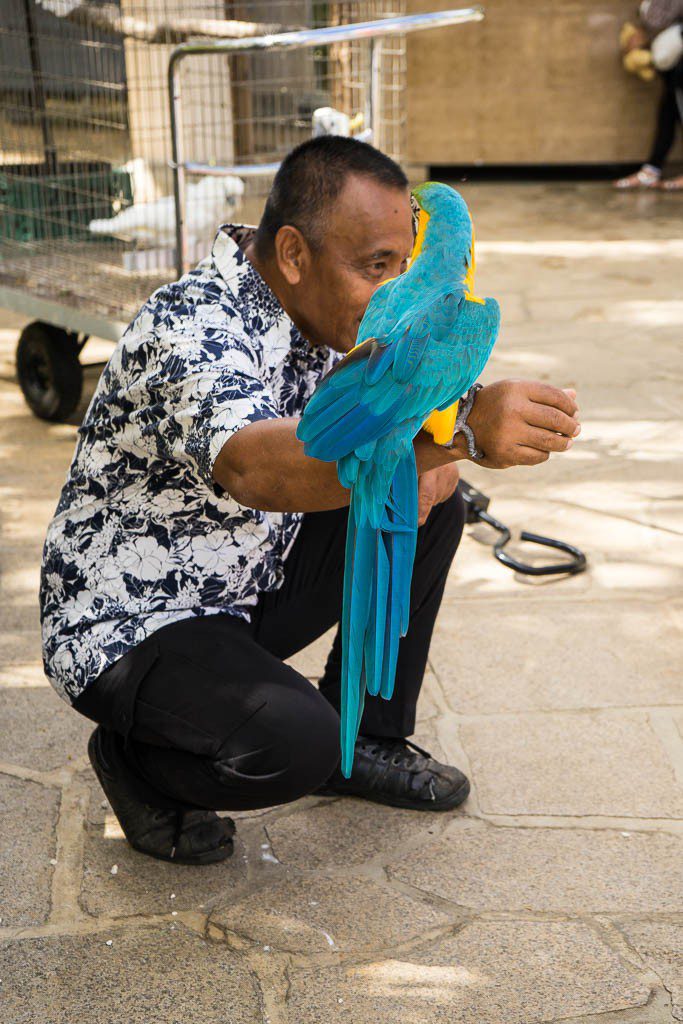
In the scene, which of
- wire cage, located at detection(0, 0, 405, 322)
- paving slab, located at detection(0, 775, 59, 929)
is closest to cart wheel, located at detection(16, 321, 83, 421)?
wire cage, located at detection(0, 0, 405, 322)

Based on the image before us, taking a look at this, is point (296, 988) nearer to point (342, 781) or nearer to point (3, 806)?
point (342, 781)

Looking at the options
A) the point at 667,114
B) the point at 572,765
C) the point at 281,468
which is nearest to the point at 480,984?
the point at 572,765

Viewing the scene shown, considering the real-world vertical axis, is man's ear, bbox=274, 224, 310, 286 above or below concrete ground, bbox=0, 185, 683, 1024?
above

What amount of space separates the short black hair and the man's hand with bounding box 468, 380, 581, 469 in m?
0.55

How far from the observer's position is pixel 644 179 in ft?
26.6

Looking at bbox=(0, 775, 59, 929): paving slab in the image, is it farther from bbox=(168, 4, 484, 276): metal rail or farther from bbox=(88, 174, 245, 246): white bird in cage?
bbox=(88, 174, 245, 246): white bird in cage

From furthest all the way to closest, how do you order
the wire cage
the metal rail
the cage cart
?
1. the wire cage
2. the cage cart
3. the metal rail

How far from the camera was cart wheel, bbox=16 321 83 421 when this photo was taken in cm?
402

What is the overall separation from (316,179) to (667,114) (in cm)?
680

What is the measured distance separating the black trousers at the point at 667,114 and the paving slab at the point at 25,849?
23.0 ft

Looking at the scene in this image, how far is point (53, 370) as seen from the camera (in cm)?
403

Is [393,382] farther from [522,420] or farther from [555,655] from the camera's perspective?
[555,655]

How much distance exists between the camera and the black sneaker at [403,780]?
83.0 inches

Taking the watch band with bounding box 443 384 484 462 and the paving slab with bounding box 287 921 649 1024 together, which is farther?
the paving slab with bounding box 287 921 649 1024
